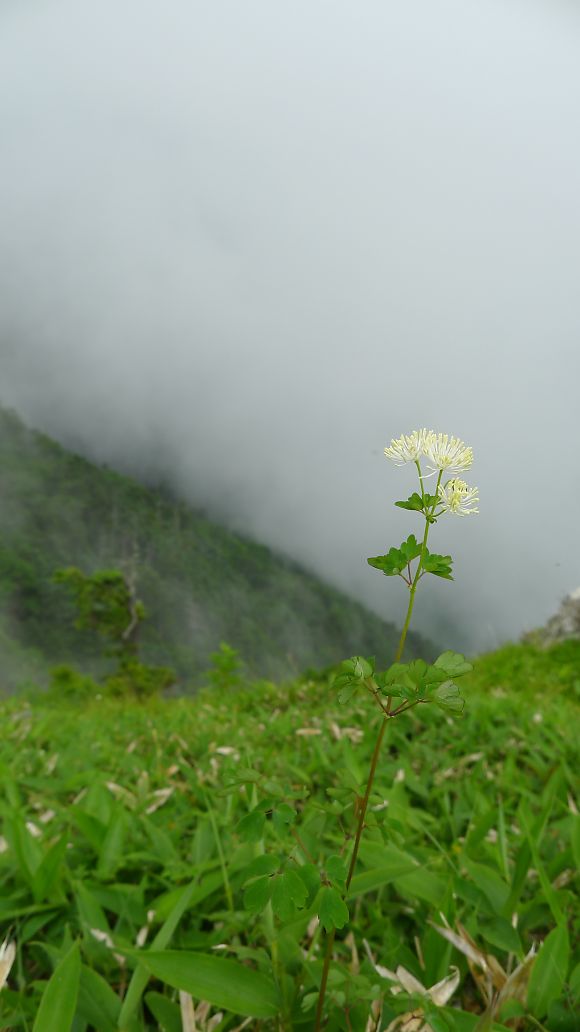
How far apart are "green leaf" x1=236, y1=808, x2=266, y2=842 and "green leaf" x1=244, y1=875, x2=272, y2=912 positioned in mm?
52

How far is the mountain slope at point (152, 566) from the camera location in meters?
52.6

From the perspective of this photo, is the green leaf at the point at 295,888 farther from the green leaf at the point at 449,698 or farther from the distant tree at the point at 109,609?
the distant tree at the point at 109,609

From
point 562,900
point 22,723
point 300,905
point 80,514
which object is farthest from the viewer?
point 80,514

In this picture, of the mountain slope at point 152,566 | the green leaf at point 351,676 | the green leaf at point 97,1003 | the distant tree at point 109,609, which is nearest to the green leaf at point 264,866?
the green leaf at point 351,676

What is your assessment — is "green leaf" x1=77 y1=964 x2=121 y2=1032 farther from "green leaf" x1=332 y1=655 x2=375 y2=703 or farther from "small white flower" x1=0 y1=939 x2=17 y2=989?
"green leaf" x1=332 y1=655 x2=375 y2=703

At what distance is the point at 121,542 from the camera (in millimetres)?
68438

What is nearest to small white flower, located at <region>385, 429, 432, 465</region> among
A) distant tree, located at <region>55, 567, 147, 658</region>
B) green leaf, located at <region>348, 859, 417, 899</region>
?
green leaf, located at <region>348, 859, 417, 899</region>

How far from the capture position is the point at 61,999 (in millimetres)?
961

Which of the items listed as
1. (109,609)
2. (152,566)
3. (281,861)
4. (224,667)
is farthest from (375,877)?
(152,566)

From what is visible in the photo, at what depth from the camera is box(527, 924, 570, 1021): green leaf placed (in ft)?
3.72

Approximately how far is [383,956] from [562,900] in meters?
0.44

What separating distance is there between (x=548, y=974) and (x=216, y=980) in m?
0.62

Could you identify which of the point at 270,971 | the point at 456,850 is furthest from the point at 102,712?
the point at 270,971

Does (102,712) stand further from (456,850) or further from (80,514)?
(80,514)
